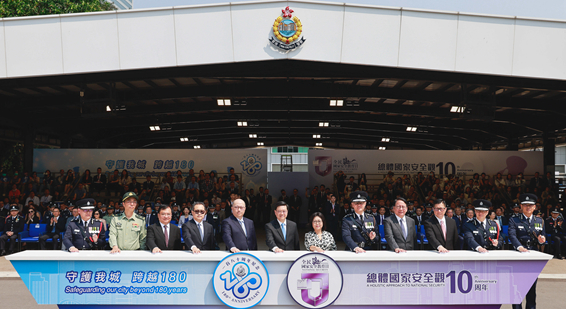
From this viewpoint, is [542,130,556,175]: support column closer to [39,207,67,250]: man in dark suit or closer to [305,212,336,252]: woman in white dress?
[305,212,336,252]: woman in white dress

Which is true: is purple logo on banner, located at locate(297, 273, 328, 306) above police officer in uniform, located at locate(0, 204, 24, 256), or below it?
above

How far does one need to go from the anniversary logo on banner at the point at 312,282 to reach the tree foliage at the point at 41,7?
2530 centimetres

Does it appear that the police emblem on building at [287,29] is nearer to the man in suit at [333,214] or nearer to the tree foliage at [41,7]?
the man in suit at [333,214]

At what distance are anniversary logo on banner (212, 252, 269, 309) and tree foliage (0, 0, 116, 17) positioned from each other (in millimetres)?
24796

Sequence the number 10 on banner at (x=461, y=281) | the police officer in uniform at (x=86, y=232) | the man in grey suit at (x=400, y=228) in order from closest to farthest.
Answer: the number 10 on banner at (x=461, y=281) → the man in grey suit at (x=400, y=228) → the police officer in uniform at (x=86, y=232)

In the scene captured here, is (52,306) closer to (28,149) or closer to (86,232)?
(86,232)

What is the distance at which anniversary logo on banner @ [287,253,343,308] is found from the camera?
4.54 meters

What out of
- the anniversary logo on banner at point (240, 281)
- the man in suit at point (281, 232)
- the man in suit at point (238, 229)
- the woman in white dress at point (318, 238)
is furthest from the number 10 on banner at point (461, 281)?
the man in suit at point (238, 229)

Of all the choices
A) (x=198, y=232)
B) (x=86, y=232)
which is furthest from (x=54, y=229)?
(x=198, y=232)

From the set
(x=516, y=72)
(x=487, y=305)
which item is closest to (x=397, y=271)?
(x=487, y=305)

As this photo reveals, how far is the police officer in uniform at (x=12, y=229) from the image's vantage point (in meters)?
11.5

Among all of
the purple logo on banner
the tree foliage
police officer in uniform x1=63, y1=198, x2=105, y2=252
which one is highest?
the tree foliage

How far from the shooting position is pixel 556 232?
11.9 metres

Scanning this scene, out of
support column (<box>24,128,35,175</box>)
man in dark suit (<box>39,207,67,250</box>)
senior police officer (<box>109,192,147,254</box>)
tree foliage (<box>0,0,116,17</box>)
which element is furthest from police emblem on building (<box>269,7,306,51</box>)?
tree foliage (<box>0,0,116,17</box>)
